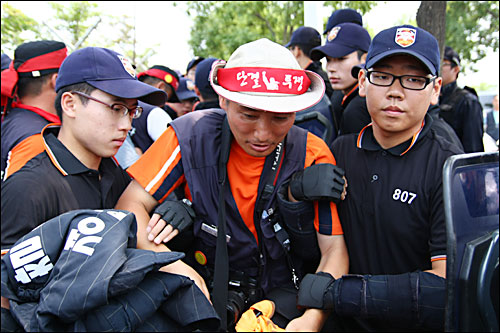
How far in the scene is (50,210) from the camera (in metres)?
1.94

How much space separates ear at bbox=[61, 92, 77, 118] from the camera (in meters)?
2.24

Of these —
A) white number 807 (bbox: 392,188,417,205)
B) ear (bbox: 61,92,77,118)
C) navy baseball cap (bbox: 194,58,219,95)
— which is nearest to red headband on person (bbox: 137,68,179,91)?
navy baseball cap (bbox: 194,58,219,95)

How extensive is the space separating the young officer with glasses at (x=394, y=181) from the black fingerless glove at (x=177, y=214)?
0.69 meters

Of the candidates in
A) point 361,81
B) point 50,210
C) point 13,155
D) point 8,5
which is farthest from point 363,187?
point 8,5

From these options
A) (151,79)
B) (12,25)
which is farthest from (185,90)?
(12,25)

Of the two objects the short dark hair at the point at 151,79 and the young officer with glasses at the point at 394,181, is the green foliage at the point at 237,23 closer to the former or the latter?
the short dark hair at the point at 151,79

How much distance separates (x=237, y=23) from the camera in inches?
571

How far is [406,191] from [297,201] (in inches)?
21.5

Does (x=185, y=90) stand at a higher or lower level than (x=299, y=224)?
higher

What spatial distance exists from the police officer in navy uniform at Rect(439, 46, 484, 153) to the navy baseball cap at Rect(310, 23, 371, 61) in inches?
71.0

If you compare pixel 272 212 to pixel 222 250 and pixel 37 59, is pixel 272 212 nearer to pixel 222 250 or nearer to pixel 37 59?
pixel 222 250

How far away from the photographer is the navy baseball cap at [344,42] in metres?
3.75

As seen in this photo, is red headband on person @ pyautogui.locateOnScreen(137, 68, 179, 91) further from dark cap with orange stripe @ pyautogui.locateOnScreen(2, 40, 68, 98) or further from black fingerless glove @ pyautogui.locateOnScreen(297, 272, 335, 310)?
black fingerless glove @ pyautogui.locateOnScreen(297, 272, 335, 310)

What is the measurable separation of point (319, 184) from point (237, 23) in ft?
44.4
